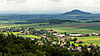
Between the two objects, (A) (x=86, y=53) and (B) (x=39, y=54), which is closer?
(B) (x=39, y=54)

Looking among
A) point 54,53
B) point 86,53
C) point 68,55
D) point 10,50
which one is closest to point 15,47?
point 10,50

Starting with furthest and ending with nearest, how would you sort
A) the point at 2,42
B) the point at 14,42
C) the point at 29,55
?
the point at 14,42, the point at 2,42, the point at 29,55

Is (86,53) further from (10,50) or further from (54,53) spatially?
(10,50)

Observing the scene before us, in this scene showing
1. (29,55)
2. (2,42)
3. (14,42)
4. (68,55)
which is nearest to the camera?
(29,55)

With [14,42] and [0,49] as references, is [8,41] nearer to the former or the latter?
[14,42]

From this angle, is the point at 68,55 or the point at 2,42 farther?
the point at 2,42

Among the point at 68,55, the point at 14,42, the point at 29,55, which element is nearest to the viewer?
the point at 29,55

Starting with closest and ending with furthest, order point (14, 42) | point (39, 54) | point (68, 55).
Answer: point (39, 54) < point (68, 55) < point (14, 42)

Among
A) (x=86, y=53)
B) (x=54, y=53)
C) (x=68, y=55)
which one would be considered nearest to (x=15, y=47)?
(x=54, y=53)

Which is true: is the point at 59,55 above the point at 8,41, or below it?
below
